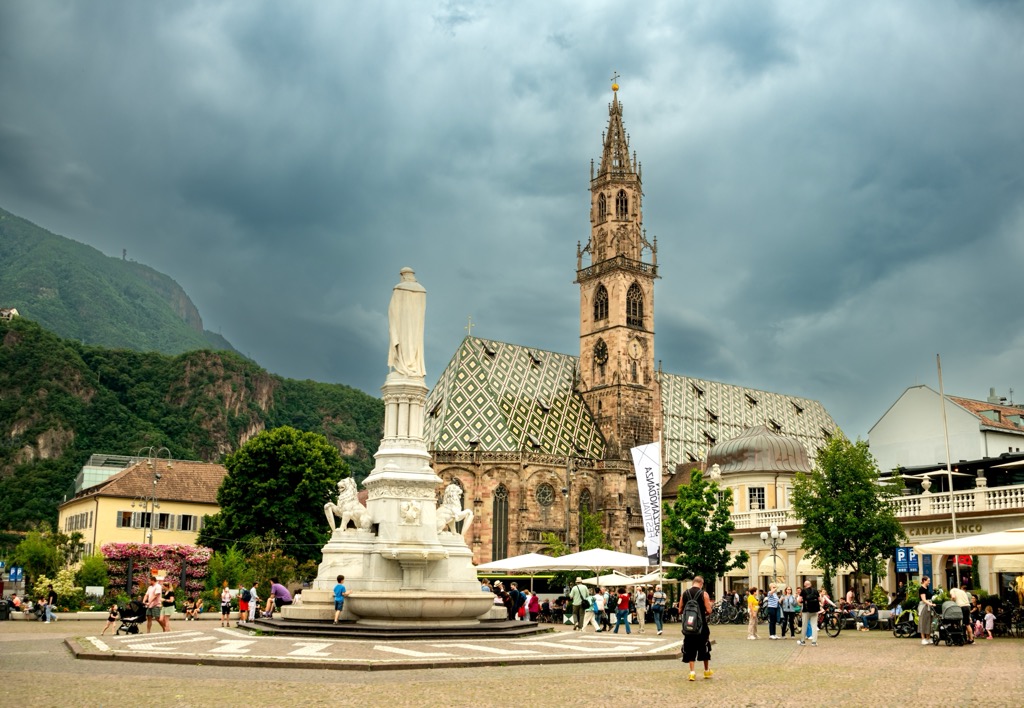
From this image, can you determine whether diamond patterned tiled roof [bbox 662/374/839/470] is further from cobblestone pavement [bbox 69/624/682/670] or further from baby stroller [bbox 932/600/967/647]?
cobblestone pavement [bbox 69/624/682/670]

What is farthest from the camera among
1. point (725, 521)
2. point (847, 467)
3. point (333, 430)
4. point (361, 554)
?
point (333, 430)

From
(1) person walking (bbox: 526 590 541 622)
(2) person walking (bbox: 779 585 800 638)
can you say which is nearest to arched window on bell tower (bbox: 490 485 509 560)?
(1) person walking (bbox: 526 590 541 622)

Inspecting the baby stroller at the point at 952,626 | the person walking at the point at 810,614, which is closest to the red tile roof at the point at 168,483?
the person walking at the point at 810,614

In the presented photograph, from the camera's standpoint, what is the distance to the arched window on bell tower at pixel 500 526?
66.0m

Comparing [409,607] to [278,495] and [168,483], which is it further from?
[168,483]

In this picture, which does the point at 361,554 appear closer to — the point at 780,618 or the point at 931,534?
the point at 780,618

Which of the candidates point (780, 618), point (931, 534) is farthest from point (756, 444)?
point (780, 618)

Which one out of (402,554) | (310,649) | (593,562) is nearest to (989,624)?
(593,562)

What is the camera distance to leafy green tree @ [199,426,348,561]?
5488 centimetres

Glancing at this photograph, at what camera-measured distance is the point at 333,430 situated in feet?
479

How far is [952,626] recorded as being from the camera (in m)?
24.4

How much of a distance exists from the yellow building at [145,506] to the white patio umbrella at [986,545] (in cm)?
4775

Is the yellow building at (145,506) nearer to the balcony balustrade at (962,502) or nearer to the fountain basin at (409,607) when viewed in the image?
the balcony balustrade at (962,502)

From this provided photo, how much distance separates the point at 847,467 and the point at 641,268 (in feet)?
137
